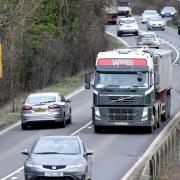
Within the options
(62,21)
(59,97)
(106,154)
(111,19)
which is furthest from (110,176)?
(111,19)

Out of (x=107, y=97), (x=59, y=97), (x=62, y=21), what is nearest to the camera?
(x=107, y=97)

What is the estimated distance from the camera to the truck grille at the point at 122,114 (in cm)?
3500

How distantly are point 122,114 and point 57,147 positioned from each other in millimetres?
12128

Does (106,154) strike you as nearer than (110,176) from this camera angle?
No

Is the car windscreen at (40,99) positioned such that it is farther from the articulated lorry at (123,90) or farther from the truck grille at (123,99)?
the truck grille at (123,99)

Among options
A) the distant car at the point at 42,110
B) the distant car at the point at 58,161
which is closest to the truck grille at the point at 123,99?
the distant car at the point at 42,110

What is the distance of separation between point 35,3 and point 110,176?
31076 mm

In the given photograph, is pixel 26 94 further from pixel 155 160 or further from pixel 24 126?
pixel 155 160

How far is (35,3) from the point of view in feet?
182

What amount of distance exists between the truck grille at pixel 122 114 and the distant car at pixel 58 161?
1157cm

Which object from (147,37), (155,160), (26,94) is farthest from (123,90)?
A: (147,37)

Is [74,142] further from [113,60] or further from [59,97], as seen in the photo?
[59,97]

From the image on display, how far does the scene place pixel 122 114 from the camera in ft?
115

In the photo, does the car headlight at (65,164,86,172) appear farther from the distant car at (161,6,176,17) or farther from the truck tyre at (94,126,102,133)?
the distant car at (161,6,176,17)
